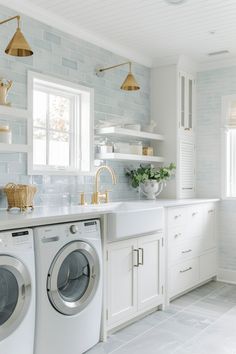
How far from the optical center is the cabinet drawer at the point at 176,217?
152 inches

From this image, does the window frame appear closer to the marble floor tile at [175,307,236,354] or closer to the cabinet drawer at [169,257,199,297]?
the cabinet drawer at [169,257,199,297]

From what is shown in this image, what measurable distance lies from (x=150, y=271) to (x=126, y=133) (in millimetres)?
1444

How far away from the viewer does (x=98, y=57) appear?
414 cm

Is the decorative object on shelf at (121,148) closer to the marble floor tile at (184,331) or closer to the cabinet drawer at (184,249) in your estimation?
the cabinet drawer at (184,249)

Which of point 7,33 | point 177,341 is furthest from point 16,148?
point 177,341

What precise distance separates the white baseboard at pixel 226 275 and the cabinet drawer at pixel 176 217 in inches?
45.0

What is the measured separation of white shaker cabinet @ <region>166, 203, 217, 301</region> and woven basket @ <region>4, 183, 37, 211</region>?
1392 mm

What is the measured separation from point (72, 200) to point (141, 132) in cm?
116

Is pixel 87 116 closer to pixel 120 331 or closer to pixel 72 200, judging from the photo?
pixel 72 200

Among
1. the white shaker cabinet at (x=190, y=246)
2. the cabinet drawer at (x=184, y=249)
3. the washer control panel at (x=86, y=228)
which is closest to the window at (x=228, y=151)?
the white shaker cabinet at (x=190, y=246)

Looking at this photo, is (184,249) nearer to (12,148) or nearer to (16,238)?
(12,148)

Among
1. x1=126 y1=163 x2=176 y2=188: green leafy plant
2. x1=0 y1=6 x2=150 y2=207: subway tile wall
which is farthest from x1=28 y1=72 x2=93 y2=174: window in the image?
x1=126 y1=163 x2=176 y2=188: green leafy plant

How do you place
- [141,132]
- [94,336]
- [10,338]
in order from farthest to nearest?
[141,132], [94,336], [10,338]

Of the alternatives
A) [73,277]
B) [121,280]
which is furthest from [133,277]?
[73,277]
